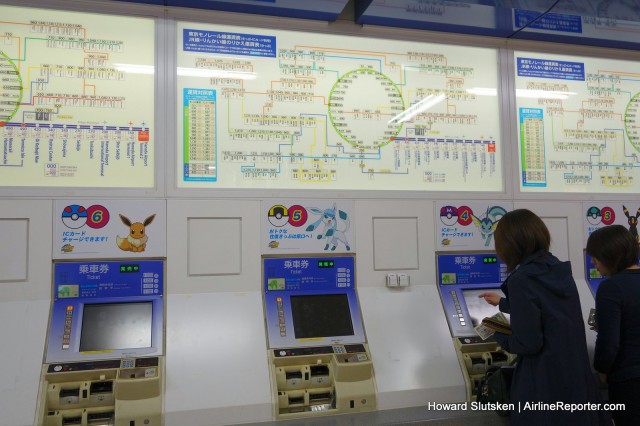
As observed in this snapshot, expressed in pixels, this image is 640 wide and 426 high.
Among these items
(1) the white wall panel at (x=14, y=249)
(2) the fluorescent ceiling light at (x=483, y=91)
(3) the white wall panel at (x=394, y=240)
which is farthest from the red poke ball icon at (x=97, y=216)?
(2) the fluorescent ceiling light at (x=483, y=91)

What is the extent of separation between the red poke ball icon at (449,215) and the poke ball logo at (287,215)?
0.85 metres

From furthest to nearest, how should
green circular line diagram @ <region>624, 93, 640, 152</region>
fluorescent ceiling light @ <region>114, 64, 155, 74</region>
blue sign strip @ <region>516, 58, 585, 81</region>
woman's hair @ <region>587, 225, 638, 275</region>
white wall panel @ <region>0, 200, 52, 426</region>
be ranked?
1. green circular line diagram @ <region>624, 93, 640, 152</region>
2. blue sign strip @ <region>516, 58, 585, 81</region>
3. fluorescent ceiling light @ <region>114, 64, 155, 74</region>
4. white wall panel @ <region>0, 200, 52, 426</region>
5. woman's hair @ <region>587, 225, 638, 275</region>

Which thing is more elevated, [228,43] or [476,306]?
[228,43]

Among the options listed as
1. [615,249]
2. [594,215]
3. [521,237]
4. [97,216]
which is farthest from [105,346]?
[594,215]

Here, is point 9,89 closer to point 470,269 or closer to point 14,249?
point 14,249

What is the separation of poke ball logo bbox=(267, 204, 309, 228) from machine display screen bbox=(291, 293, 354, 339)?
1.35 ft

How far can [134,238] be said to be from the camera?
2.54m

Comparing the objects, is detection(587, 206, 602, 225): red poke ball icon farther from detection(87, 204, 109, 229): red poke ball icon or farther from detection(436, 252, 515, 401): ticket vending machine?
detection(87, 204, 109, 229): red poke ball icon

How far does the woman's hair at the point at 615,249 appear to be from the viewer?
210 centimetres

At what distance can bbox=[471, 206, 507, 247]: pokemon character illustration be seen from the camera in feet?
9.99

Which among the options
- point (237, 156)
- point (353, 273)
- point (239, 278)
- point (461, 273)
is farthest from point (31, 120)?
point (461, 273)

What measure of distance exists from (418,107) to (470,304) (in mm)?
1255

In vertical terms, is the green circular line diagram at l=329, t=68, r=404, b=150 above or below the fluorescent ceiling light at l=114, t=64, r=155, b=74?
below

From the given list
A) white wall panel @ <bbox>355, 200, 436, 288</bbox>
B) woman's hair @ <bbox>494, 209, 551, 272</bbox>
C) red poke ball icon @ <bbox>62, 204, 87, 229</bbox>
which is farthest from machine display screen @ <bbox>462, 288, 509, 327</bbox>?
red poke ball icon @ <bbox>62, 204, 87, 229</bbox>
